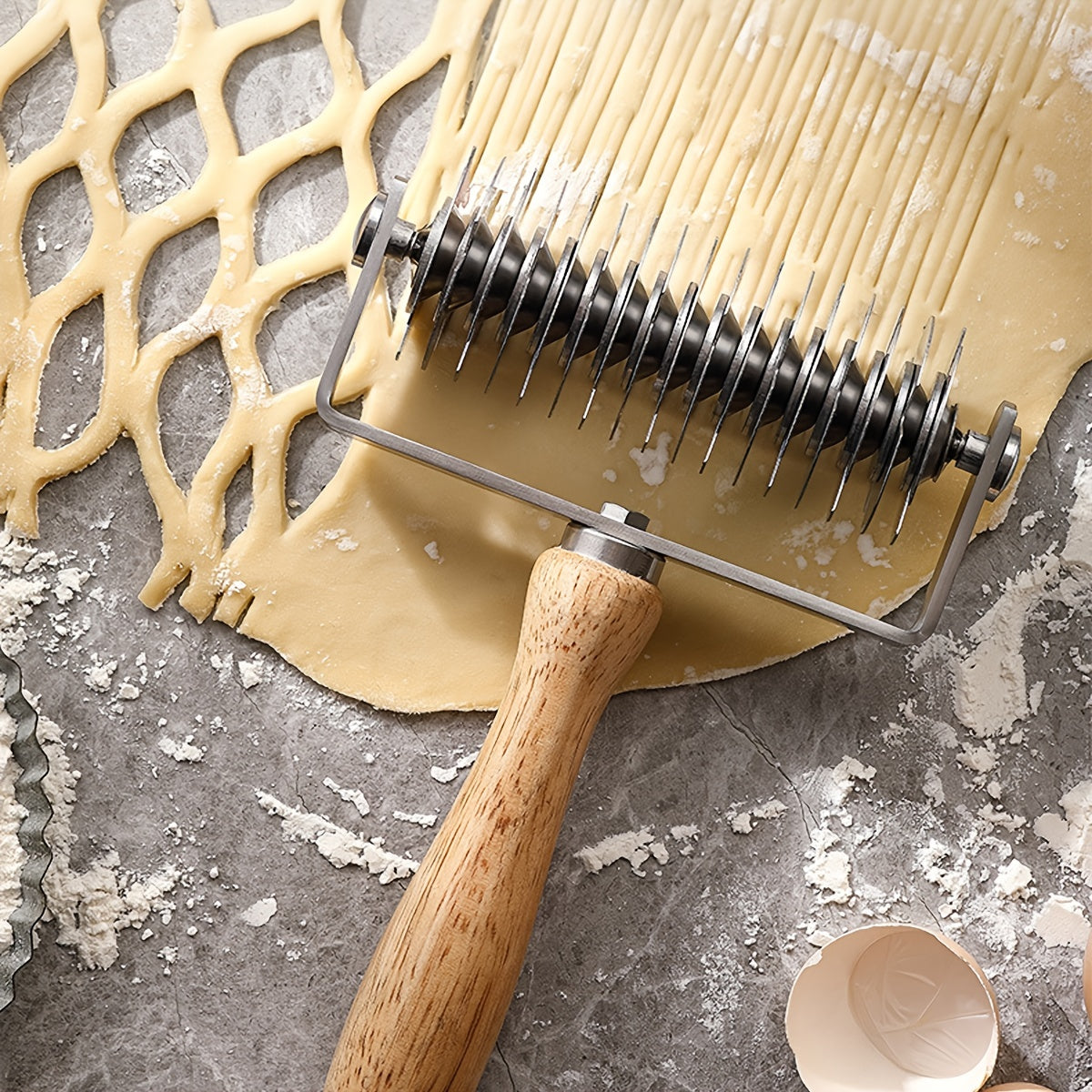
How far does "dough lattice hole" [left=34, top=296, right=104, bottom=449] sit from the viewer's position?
2.53 feet

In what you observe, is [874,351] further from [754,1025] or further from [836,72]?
[754,1025]

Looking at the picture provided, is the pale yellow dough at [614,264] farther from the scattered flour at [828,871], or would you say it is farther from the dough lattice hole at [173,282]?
the scattered flour at [828,871]

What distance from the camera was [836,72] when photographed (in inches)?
30.4

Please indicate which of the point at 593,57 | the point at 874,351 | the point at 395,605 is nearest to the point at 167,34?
the point at 593,57

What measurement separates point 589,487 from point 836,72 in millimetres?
371

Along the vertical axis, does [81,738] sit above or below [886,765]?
below

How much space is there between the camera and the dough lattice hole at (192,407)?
774 mm

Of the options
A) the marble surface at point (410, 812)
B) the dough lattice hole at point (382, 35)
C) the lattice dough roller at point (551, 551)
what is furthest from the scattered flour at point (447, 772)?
the dough lattice hole at point (382, 35)

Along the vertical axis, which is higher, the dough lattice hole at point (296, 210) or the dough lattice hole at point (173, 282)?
the dough lattice hole at point (296, 210)

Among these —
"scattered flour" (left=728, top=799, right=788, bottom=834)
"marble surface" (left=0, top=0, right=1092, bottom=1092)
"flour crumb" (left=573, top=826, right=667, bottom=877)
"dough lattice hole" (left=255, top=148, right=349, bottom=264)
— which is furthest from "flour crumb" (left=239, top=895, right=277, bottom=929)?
"dough lattice hole" (left=255, top=148, right=349, bottom=264)

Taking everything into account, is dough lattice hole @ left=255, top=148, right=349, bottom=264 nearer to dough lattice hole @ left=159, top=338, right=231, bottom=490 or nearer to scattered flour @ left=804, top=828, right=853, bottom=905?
dough lattice hole @ left=159, top=338, right=231, bottom=490

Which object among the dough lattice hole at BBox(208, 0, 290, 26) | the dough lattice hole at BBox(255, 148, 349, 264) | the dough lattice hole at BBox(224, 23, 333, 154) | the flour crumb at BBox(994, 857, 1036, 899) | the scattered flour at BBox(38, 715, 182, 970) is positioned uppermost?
the dough lattice hole at BBox(208, 0, 290, 26)

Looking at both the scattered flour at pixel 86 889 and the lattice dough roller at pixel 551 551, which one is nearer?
the lattice dough roller at pixel 551 551

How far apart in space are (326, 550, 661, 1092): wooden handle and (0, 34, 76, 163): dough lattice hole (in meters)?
0.53
